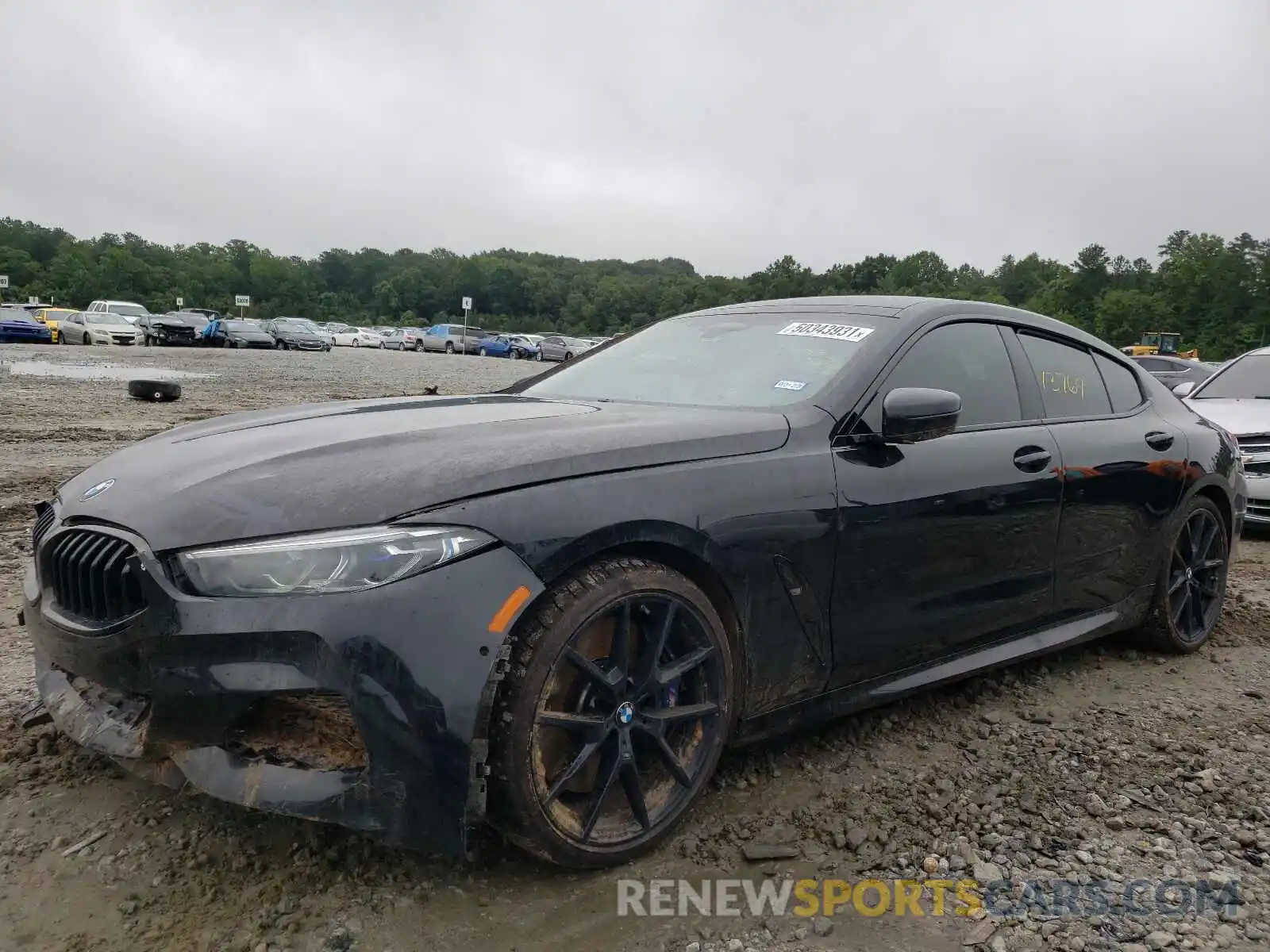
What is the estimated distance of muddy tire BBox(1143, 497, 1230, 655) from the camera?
155 inches

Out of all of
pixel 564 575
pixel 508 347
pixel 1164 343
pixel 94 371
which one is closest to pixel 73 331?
pixel 94 371

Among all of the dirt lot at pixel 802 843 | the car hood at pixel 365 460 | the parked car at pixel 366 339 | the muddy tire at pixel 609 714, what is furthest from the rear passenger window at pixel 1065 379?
the parked car at pixel 366 339

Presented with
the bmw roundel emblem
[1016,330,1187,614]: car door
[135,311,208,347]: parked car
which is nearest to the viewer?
the bmw roundel emblem

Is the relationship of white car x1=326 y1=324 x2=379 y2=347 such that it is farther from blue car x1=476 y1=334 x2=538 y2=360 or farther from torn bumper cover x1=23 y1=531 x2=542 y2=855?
torn bumper cover x1=23 y1=531 x2=542 y2=855

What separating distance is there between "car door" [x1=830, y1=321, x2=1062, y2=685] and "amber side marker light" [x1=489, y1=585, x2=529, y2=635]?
100cm

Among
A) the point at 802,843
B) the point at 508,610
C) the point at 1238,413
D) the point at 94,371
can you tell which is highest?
the point at 1238,413

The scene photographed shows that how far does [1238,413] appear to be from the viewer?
712 centimetres

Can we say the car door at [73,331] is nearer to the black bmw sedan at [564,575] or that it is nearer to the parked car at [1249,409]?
the parked car at [1249,409]

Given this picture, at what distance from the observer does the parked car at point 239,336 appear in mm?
38125

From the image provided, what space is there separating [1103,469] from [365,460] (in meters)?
2.72

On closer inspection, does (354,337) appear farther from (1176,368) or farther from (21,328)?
(1176,368)

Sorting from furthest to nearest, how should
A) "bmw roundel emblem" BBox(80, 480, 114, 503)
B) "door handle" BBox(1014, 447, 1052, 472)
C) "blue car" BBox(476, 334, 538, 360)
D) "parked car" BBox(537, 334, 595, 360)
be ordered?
1. "blue car" BBox(476, 334, 538, 360)
2. "parked car" BBox(537, 334, 595, 360)
3. "door handle" BBox(1014, 447, 1052, 472)
4. "bmw roundel emblem" BBox(80, 480, 114, 503)

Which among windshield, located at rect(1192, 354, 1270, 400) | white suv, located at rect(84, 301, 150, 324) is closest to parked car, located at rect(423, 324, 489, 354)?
white suv, located at rect(84, 301, 150, 324)

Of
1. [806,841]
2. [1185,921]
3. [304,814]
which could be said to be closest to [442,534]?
[304,814]
